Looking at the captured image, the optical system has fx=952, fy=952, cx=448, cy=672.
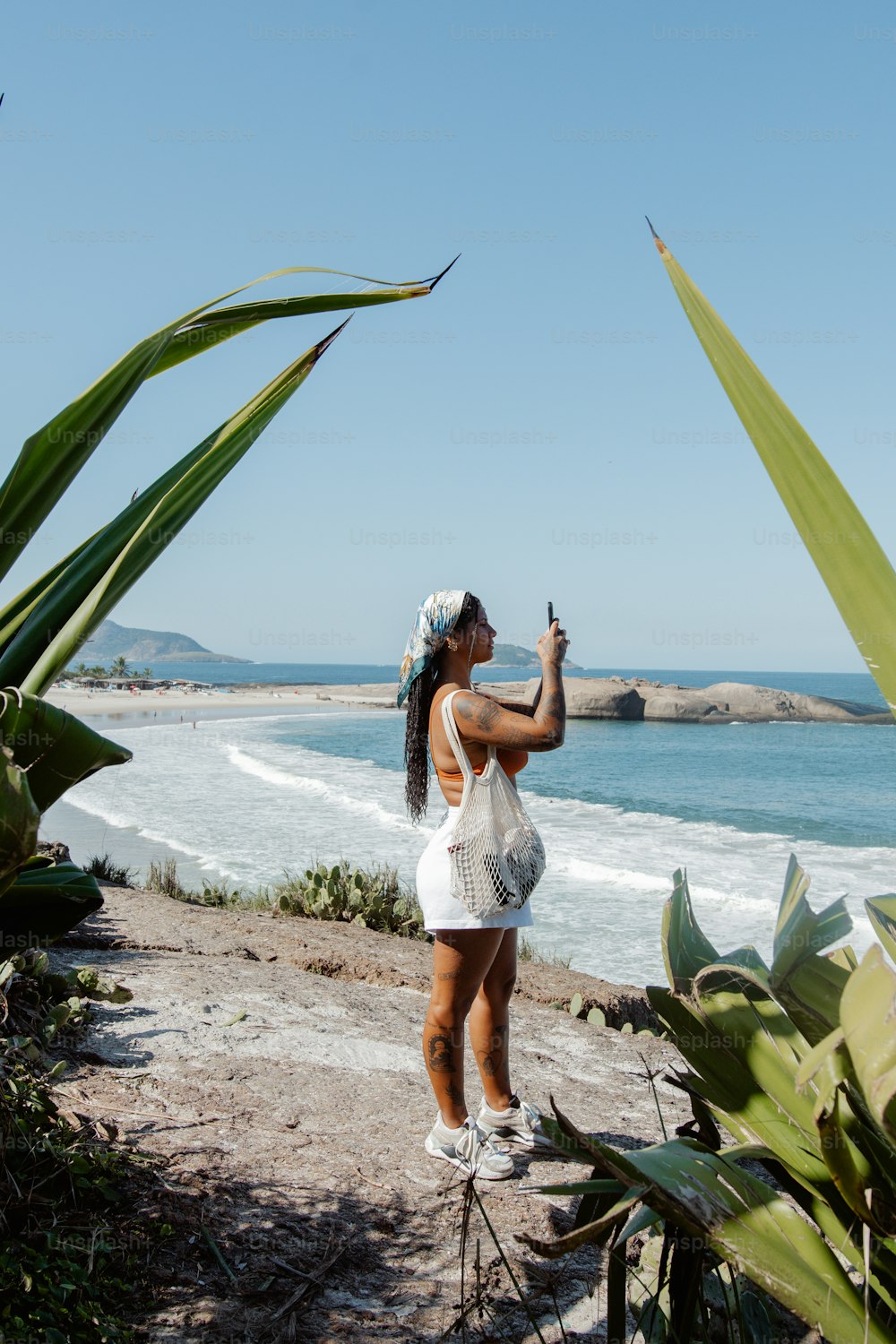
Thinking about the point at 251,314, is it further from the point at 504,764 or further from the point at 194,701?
the point at 194,701

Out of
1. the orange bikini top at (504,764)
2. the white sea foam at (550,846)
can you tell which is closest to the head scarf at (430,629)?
the orange bikini top at (504,764)

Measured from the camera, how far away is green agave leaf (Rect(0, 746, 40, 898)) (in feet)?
2.99

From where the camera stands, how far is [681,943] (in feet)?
4.09

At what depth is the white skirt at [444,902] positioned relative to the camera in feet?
10.7

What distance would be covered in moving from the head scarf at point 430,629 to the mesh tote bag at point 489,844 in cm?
24

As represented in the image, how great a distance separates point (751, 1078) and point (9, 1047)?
2.74 m

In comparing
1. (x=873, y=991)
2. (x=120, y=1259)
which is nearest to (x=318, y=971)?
(x=120, y=1259)

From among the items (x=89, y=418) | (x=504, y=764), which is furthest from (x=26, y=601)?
(x=504, y=764)

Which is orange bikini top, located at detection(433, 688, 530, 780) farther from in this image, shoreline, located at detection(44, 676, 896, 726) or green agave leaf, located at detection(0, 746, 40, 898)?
shoreline, located at detection(44, 676, 896, 726)

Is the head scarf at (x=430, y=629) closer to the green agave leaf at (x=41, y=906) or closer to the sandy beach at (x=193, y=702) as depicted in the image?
the green agave leaf at (x=41, y=906)

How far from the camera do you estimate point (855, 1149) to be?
96cm

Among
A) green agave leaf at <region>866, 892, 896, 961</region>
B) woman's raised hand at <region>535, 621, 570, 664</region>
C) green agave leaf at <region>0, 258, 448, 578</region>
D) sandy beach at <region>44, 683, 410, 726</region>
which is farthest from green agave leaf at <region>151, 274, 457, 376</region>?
sandy beach at <region>44, 683, 410, 726</region>

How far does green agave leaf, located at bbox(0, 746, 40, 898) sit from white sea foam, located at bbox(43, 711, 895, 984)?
8.17 m

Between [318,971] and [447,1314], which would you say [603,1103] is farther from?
[318,971]
